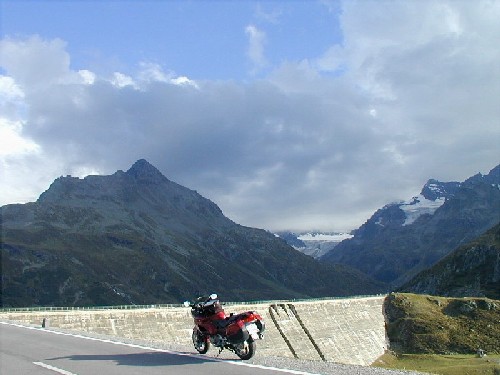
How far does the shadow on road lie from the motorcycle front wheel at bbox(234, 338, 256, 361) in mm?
1313

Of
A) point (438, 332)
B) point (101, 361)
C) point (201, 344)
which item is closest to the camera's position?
point (101, 361)

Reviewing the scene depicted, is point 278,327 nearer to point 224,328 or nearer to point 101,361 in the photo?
point 224,328

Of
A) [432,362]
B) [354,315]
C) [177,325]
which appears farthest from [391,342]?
[177,325]

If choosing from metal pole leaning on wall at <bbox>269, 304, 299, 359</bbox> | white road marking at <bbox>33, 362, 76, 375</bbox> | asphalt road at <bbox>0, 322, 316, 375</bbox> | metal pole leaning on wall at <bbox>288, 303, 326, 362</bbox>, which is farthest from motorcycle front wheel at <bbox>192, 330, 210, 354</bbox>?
metal pole leaning on wall at <bbox>288, 303, 326, 362</bbox>

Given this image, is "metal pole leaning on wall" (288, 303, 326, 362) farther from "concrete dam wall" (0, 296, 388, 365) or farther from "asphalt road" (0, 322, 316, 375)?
"asphalt road" (0, 322, 316, 375)

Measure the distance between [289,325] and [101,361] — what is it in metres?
85.9

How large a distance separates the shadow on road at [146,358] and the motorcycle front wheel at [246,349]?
1.31m

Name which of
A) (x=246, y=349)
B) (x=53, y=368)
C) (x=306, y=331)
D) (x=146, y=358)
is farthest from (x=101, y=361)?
(x=306, y=331)

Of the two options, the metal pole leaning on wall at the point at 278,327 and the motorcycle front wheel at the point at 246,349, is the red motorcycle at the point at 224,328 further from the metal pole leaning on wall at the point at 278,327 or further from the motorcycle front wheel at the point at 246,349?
the metal pole leaning on wall at the point at 278,327

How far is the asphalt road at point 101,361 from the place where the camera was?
19.2 meters

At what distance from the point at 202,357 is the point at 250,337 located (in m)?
2.30

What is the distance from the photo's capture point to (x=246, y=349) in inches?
862

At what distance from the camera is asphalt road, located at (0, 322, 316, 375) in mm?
19203

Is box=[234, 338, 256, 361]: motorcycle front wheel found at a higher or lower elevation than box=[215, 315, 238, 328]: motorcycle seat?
lower
